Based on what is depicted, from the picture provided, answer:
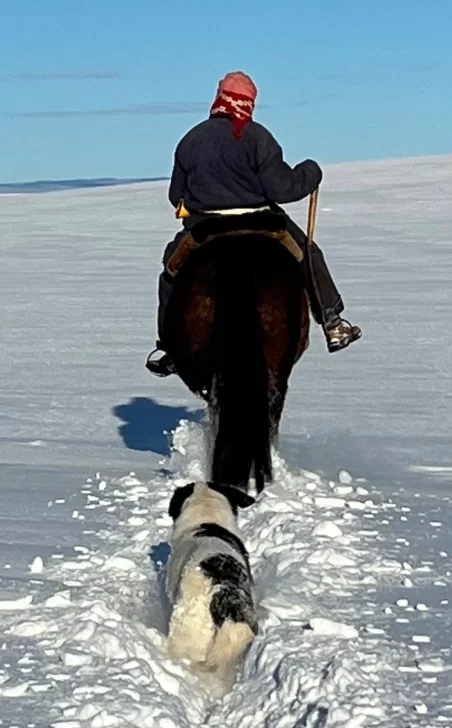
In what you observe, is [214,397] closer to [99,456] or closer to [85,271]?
[99,456]

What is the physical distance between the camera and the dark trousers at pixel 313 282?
5461mm

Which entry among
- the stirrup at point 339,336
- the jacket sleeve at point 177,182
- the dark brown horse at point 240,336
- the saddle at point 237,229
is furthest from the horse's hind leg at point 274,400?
the jacket sleeve at point 177,182

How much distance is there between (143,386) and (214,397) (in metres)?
3.15

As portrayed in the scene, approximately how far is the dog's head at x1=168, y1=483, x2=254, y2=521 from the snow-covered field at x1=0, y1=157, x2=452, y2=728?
217 millimetres

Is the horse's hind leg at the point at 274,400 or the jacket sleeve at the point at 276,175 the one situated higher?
the jacket sleeve at the point at 276,175

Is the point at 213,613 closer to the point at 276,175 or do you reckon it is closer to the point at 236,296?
the point at 236,296

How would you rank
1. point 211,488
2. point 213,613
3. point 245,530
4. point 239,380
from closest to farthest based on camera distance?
point 213,613
point 211,488
point 245,530
point 239,380

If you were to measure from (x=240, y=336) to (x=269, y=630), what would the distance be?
156 cm

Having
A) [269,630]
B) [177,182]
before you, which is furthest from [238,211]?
[269,630]

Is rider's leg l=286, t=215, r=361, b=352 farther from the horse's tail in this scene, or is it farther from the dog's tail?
the dog's tail

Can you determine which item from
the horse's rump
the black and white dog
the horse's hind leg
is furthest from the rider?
the black and white dog

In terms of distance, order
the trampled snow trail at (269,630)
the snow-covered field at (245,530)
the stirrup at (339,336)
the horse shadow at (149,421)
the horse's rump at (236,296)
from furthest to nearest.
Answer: the horse shadow at (149,421)
the stirrup at (339,336)
the horse's rump at (236,296)
the snow-covered field at (245,530)
the trampled snow trail at (269,630)

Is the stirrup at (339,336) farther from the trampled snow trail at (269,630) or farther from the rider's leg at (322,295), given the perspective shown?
the trampled snow trail at (269,630)

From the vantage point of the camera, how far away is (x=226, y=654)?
140 inches
